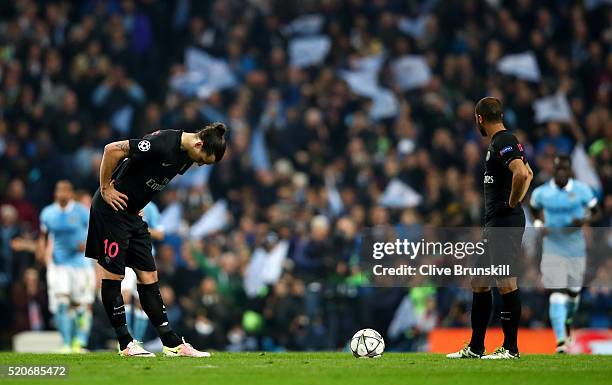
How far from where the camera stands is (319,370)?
399 inches

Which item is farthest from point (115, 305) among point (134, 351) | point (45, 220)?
point (45, 220)

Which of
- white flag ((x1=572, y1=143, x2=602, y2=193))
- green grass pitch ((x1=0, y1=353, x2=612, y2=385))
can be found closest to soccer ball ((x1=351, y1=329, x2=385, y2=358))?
green grass pitch ((x1=0, y1=353, x2=612, y2=385))

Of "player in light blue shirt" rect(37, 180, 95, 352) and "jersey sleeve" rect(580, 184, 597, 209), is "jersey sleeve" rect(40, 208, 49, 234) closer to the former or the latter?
"player in light blue shirt" rect(37, 180, 95, 352)

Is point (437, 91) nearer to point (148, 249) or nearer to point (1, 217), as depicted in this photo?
point (1, 217)

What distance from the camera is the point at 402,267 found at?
44.8 feet

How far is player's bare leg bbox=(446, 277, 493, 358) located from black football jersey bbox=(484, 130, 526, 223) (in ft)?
1.88

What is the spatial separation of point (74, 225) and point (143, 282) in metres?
5.34

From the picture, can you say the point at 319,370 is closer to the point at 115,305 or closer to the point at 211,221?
the point at 115,305

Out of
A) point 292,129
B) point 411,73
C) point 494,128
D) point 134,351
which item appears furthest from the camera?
point 411,73

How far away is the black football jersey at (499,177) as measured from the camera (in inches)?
421

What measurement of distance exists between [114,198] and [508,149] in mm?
3391

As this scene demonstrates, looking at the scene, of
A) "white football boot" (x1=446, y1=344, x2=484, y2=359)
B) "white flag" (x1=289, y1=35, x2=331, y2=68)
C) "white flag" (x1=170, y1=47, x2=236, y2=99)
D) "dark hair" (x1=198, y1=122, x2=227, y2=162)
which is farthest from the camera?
"white flag" (x1=289, y1=35, x2=331, y2=68)

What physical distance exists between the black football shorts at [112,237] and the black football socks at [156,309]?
29 cm

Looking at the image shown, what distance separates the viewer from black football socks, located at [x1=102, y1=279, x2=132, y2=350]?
10938 mm
